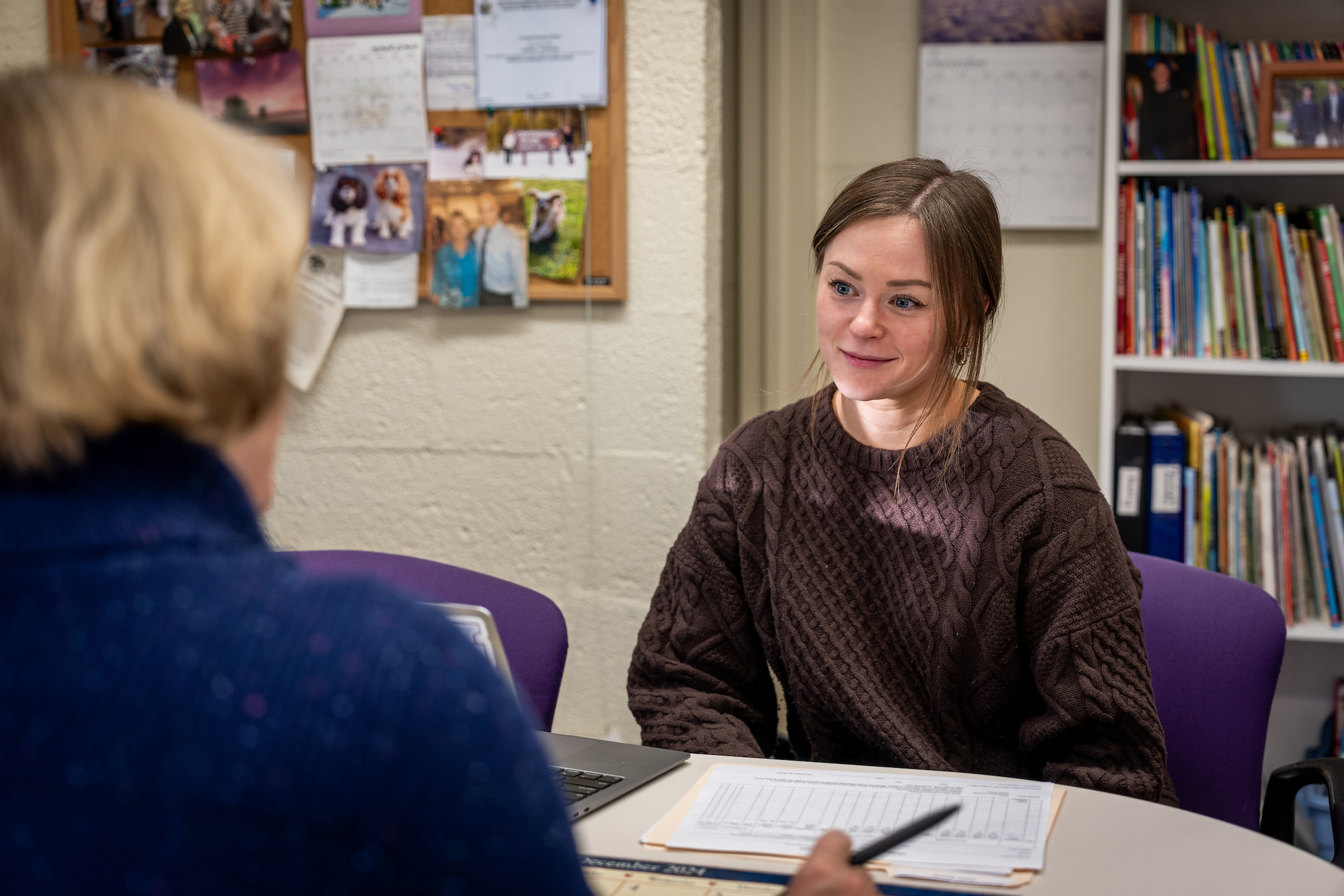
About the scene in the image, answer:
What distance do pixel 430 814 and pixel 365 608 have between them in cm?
9

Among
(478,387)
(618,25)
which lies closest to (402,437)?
(478,387)

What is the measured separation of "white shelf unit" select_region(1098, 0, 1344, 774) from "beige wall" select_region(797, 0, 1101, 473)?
86mm

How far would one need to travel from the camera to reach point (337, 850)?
18.5 inches

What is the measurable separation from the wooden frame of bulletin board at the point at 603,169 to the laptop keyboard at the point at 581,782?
112 cm

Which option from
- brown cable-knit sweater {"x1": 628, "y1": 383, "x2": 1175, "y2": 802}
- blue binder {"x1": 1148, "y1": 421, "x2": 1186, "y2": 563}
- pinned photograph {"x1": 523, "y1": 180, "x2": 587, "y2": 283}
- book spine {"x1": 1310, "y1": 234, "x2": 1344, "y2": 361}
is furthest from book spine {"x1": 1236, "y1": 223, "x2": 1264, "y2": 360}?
pinned photograph {"x1": 523, "y1": 180, "x2": 587, "y2": 283}

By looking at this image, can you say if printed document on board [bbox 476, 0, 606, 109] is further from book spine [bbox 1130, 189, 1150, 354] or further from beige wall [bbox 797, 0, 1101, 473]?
book spine [bbox 1130, 189, 1150, 354]

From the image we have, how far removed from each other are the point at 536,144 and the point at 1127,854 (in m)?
1.56

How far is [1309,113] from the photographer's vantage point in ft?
6.78

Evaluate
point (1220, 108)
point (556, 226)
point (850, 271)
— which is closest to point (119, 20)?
point (556, 226)

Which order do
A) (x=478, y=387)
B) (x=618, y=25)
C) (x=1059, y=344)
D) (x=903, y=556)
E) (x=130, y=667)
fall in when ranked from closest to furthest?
1. (x=130, y=667)
2. (x=903, y=556)
3. (x=618, y=25)
4. (x=478, y=387)
5. (x=1059, y=344)

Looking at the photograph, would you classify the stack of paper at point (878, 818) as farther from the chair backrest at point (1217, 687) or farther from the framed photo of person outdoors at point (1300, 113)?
the framed photo of person outdoors at point (1300, 113)

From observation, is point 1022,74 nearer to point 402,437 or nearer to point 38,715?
point 402,437

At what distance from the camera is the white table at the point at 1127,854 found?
877 millimetres

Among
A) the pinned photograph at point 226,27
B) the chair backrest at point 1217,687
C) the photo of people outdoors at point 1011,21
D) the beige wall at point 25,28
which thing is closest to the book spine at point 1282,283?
the photo of people outdoors at point 1011,21
